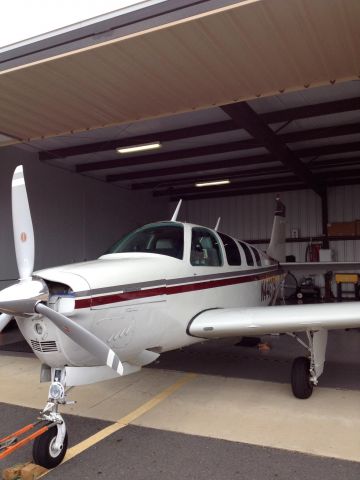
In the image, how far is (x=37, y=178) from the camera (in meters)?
10.7

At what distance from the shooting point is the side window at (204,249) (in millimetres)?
4631

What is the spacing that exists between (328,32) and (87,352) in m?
3.70

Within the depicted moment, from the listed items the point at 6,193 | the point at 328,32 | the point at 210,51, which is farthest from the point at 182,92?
the point at 6,193

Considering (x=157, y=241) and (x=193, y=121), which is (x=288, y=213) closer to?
(x=193, y=121)

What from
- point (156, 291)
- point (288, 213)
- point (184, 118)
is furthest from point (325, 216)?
point (156, 291)

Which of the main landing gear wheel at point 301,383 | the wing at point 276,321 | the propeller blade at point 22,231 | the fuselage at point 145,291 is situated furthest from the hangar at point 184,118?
the propeller blade at point 22,231

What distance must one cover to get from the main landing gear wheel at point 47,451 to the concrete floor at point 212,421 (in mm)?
72

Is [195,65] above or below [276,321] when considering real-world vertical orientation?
above

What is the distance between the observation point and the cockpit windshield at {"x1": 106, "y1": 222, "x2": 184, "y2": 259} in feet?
14.5

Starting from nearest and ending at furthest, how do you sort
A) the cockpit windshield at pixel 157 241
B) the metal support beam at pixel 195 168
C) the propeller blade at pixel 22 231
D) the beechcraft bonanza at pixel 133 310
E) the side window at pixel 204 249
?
1. the beechcraft bonanza at pixel 133 310
2. the propeller blade at pixel 22 231
3. the cockpit windshield at pixel 157 241
4. the side window at pixel 204 249
5. the metal support beam at pixel 195 168

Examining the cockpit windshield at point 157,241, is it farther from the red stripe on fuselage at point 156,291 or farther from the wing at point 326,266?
the wing at point 326,266

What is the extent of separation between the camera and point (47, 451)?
2.89 m

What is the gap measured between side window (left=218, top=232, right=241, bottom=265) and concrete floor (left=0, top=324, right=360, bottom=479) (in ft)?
4.79

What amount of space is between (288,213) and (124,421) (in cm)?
1398
